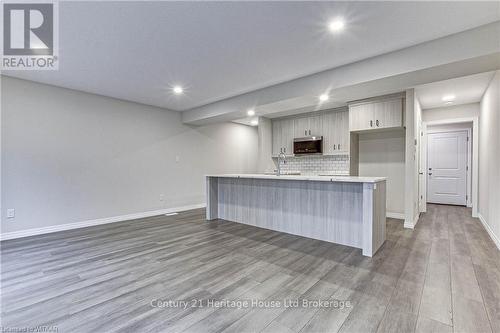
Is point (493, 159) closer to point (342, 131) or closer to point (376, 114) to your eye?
point (376, 114)

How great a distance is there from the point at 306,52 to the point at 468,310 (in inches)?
116

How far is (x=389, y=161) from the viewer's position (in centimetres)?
502

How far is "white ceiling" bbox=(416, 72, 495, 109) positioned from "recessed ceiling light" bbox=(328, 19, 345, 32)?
2.57 metres

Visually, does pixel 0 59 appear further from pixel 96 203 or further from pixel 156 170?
pixel 156 170

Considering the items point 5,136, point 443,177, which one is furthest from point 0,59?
point 443,177

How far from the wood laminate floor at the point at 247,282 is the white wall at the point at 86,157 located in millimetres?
755

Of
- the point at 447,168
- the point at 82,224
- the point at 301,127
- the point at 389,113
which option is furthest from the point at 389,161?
the point at 82,224

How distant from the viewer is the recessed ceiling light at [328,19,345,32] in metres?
2.29

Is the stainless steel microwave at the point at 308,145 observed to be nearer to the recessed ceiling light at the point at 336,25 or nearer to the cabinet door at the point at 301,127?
the cabinet door at the point at 301,127

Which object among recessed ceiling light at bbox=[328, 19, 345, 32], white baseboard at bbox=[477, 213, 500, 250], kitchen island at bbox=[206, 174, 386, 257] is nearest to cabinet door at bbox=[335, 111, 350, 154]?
kitchen island at bbox=[206, 174, 386, 257]

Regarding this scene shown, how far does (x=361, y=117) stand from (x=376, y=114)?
28cm

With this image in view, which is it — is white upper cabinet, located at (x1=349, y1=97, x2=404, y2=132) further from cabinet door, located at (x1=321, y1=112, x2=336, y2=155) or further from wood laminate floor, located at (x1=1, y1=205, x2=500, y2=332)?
wood laminate floor, located at (x1=1, y1=205, x2=500, y2=332)

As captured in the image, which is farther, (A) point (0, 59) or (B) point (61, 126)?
(B) point (61, 126)

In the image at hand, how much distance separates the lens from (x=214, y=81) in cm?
390
